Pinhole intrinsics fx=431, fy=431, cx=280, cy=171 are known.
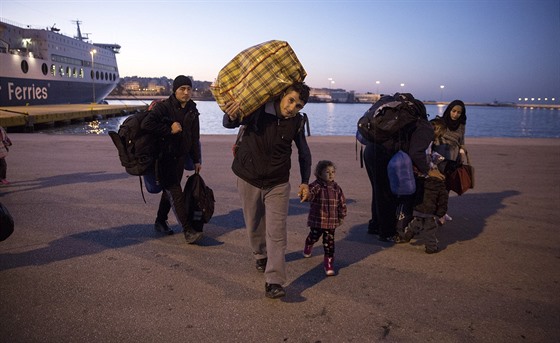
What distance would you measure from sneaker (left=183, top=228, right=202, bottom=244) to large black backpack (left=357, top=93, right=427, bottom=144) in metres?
2.10

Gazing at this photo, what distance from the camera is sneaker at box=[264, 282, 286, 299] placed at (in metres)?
3.36

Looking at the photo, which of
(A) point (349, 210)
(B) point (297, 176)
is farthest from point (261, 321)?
(B) point (297, 176)

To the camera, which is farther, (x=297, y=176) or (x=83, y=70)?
(x=83, y=70)

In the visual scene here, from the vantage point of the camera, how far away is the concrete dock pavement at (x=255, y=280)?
2967mm

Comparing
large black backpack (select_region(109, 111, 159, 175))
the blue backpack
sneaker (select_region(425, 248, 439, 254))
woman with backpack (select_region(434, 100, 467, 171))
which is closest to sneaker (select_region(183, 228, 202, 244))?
large black backpack (select_region(109, 111, 159, 175))

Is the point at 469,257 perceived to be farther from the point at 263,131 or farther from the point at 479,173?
the point at 479,173

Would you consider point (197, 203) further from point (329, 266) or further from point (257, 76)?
point (257, 76)

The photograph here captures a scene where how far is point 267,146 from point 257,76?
57 cm

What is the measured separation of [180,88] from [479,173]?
7394 millimetres

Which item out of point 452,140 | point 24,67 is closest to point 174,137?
point 452,140

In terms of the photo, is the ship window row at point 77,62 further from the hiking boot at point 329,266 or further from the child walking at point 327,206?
the hiking boot at point 329,266

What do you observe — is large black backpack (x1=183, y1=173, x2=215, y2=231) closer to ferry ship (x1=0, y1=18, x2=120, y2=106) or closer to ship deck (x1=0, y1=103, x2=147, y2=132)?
ship deck (x1=0, y1=103, x2=147, y2=132)

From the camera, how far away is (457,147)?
17.4ft

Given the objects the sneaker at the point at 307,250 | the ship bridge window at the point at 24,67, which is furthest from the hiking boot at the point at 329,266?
the ship bridge window at the point at 24,67
